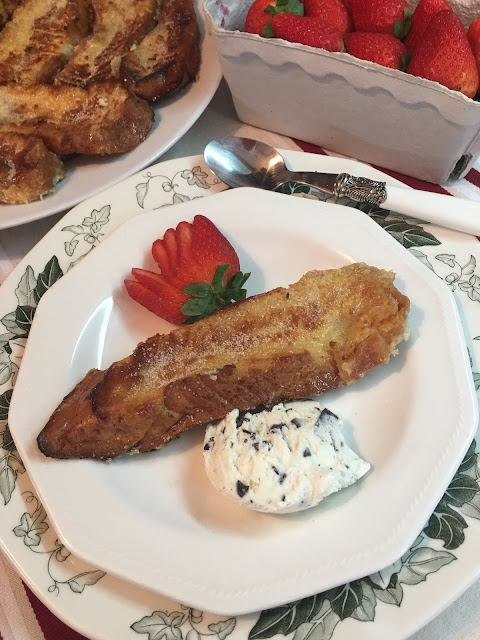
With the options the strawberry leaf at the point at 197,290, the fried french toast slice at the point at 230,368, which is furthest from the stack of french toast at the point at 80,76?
the fried french toast slice at the point at 230,368

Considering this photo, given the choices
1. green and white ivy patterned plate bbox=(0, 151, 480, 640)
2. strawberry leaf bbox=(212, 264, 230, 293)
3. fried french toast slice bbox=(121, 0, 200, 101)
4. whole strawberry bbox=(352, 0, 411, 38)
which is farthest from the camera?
fried french toast slice bbox=(121, 0, 200, 101)

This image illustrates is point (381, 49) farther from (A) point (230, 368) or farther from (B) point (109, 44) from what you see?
(A) point (230, 368)

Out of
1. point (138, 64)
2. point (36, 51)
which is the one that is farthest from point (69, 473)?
point (36, 51)

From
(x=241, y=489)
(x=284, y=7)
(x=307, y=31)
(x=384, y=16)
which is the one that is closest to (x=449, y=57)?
(x=384, y=16)

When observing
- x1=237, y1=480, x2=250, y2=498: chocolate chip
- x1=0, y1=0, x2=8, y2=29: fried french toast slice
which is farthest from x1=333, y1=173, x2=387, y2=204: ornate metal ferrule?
x1=0, y1=0, x2=8, y2=29: fried french toast slice

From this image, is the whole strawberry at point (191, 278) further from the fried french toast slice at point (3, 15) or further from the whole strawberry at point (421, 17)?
the fried french toast slice at point (3, 15)

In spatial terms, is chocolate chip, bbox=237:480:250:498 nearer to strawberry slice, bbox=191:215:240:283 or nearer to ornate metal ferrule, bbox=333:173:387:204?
strawberry slice, bbox=191:215:240:283

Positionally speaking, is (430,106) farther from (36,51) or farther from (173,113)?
(36,51)
